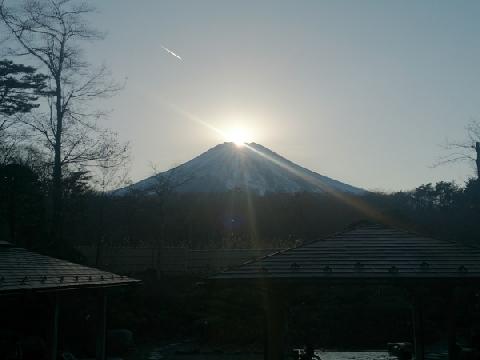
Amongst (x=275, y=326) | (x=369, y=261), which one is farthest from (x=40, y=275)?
(x=369, y=261)

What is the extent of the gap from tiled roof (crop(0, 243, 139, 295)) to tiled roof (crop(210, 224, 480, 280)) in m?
2.81

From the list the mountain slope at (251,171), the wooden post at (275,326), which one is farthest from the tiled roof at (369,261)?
the mountain slope at (251,171)

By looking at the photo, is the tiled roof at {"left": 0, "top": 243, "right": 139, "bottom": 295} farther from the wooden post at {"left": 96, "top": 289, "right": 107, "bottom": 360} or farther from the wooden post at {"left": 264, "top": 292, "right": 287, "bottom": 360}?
the wooden post at {"left": 264, "top": 292, "right": 287, "bottom": 360}

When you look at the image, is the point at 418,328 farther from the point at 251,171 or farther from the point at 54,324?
the point at 251,171

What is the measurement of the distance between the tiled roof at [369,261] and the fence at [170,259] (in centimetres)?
1795

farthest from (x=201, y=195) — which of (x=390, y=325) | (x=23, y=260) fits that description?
(x=23, y=260)

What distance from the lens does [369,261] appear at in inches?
365

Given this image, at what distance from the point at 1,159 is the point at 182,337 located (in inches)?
451

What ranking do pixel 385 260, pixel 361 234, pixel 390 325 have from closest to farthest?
pixel 385 260
pixel 361 234
pixel 390 325

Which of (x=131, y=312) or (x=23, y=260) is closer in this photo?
(x=23, y=260)

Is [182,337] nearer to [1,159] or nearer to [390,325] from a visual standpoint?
[390,325]

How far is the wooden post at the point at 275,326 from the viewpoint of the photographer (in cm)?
891

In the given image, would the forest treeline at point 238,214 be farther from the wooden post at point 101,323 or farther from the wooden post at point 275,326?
the wooden post at point 275,326

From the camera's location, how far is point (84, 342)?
18094mm
